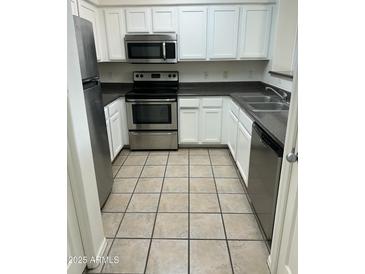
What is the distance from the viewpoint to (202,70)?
389cm

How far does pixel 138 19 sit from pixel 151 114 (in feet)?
4.63

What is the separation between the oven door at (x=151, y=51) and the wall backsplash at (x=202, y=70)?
480 millimetres

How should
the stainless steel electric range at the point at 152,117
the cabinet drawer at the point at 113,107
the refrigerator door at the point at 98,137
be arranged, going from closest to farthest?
the refrigerator door at the point at 98,137 → the cabinet drawer at the point at 113,107 → the stainless steel electric range at the point at 152,117

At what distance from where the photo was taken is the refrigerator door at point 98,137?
6.22 ft

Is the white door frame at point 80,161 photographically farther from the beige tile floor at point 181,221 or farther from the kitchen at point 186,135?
the beige tile floor at point 181,221

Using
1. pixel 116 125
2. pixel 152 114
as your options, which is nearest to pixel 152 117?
pixel 152 114

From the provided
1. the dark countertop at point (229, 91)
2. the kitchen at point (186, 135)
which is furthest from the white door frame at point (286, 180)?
the dark countertop at point (229, 91)

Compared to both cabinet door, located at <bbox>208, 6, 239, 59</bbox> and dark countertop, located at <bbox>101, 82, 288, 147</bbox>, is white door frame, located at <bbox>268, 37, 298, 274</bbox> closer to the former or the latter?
dark countertop, located at <bbox>101, 82, 288, 147</bbox>

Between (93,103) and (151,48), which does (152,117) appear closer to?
(151,48)
